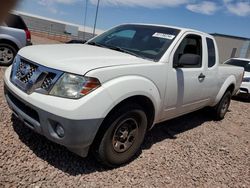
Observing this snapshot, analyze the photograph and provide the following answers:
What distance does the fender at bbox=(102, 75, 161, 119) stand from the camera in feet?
9.46

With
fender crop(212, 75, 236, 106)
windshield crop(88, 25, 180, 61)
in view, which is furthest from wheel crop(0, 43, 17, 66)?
fender crop(212, 75, 236, 106)

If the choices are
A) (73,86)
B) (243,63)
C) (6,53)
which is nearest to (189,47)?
(73,86)

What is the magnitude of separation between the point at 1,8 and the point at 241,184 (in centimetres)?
378

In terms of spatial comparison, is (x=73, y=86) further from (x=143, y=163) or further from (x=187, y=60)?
(x=187, y=60)

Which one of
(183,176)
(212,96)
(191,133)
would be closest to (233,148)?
(191,133)

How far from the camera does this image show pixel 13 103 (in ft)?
10.6

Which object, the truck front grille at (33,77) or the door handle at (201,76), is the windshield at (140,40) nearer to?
the door handle at (201,76)

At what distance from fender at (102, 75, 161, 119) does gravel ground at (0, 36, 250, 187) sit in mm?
818

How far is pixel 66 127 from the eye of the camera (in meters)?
2.66

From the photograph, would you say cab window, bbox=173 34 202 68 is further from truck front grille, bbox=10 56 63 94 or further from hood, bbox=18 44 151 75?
truck front grille, bbox=10 56 63 94

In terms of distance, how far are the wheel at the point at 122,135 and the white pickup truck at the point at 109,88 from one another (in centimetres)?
1

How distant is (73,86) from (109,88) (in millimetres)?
380

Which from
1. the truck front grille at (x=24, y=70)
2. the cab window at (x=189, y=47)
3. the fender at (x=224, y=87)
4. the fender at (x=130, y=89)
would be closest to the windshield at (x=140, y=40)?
the cab window at (x=189, y=47)

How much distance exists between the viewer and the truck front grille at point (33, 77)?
2.81m
